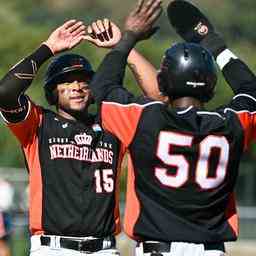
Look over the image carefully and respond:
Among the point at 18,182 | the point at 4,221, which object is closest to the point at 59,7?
the point at 18,182

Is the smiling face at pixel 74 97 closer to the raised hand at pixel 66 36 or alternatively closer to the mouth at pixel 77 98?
the mouth at pixel 77 98

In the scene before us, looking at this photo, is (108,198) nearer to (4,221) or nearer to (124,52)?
(124,52)

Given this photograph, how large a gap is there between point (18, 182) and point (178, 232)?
21.2m

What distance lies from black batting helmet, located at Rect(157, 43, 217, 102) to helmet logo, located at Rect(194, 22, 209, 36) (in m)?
0.84

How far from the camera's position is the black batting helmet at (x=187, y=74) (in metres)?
6.99

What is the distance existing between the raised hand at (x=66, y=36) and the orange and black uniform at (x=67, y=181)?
0.57m

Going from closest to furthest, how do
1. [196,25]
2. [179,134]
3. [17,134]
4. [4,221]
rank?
[179,134] < [196,25] < [17,134] < [4,221]

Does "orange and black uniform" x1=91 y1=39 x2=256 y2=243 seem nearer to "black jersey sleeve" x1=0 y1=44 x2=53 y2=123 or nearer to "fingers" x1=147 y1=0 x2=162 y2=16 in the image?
"fingers" x1=147 y1=0 x2=162 y2=16

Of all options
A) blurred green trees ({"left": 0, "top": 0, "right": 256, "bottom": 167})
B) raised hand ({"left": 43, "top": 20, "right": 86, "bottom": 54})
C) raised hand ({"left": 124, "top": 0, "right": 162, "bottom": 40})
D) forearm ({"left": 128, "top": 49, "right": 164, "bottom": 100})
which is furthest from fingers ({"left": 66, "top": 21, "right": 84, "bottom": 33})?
blurred green trees ({"left": 0, "top": 0, "right": 256, "bottom": 167})

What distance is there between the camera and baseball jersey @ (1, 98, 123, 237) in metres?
8.55

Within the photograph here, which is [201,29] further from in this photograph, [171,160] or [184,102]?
[171,160]

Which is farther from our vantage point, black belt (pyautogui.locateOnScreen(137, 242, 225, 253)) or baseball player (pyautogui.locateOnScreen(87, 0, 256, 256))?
black belt (pyautogui.locateOnScreen(137, 242, 225, 253))

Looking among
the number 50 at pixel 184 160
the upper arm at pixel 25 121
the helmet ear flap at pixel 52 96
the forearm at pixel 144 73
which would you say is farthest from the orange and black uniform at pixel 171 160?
the helmet ear flap at pixel 52 96

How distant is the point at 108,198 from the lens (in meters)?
8.62
